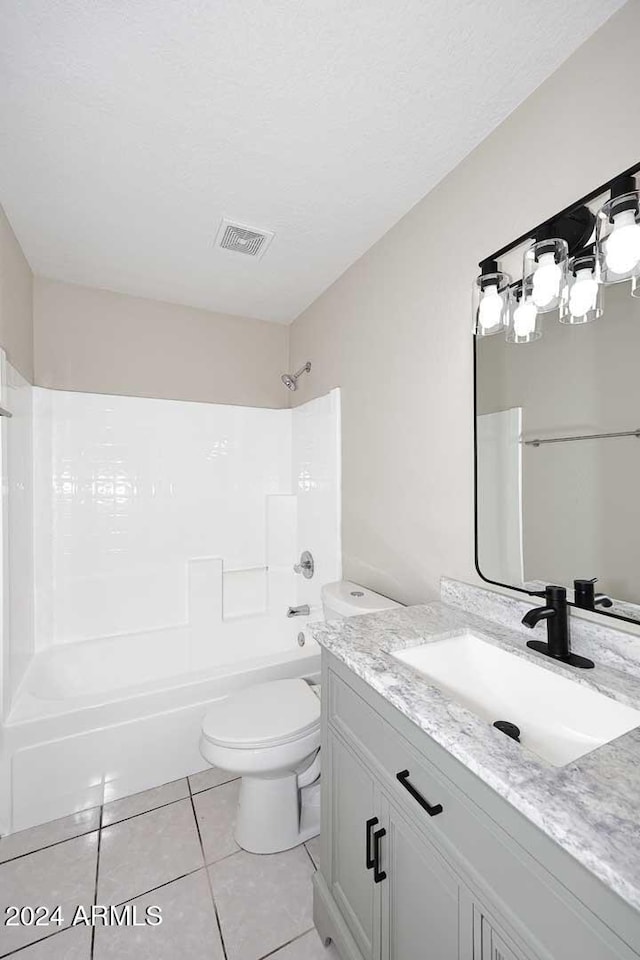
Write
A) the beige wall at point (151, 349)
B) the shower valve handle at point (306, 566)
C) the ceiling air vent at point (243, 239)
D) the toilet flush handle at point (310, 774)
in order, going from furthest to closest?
the shower valve handle at point (306, 566) < the beige wall at point (151, 349) < the ceiling air vent at point (243, 239) < the toilet flush handle at point (310, 774)

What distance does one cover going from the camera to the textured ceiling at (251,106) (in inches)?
42.0

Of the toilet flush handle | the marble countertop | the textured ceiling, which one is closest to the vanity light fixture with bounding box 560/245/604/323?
the textured ceiling

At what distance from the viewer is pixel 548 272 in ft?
3.74

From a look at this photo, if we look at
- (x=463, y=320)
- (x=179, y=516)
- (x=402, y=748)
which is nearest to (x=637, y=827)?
(x=402, y=748)

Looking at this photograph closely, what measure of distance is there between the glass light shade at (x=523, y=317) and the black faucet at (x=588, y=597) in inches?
26.8

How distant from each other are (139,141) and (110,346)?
1.33m

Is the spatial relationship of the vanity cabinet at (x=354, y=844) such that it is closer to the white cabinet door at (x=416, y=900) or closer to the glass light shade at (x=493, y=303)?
the white cabinet door at (x=416, y=900)

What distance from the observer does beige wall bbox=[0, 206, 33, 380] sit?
180 cm

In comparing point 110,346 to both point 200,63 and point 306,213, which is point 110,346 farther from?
point 200,63

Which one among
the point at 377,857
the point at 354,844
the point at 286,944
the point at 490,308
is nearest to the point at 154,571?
the point at 286,944

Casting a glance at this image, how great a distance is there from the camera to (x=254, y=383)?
2.98m

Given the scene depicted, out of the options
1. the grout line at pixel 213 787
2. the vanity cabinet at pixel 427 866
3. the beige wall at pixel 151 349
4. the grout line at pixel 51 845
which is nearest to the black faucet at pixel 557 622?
the vanity cabinet at pixel 427 866

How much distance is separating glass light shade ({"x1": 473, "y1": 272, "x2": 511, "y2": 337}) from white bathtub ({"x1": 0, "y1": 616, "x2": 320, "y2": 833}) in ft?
5.55

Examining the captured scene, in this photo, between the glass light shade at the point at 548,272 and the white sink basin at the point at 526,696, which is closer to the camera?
the white sink basin at the point at 526,696
